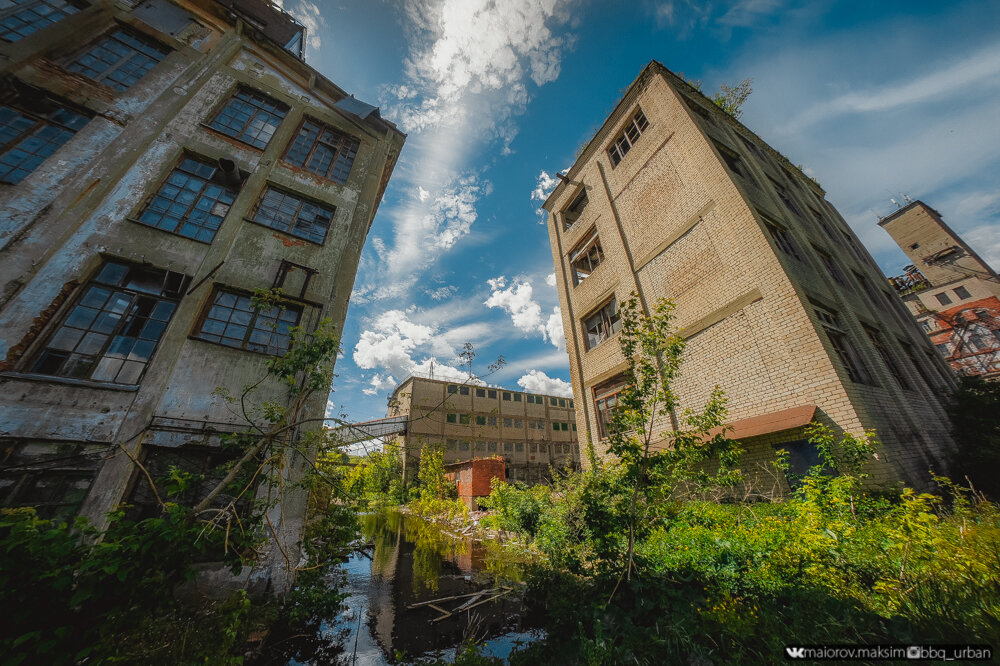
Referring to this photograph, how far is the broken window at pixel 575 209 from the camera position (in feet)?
48.3

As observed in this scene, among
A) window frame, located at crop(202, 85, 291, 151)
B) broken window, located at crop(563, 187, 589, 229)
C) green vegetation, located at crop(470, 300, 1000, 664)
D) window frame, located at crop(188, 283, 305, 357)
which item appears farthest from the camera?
broken window, located at crop(563, 187, 589, 229)

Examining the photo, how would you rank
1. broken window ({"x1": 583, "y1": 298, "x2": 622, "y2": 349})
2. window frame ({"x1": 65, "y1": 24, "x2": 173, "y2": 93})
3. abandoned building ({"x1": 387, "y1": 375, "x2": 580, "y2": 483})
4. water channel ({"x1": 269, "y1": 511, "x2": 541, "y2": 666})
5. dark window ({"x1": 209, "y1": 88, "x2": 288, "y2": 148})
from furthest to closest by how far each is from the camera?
abandoned building ({"x1": 387, "y1": 375, "x2": 580, "y2": 483})
broken window ({"x1": 583, "y1": 298, "x2": 622, "y2": 349})
dark window ({"x1": 209, "y1": 88, "x2": 288, "y2": 148})
window frame ({"x1": 65, "y1": 24, "x2": 173, "y2": 93})
water channel ({"x1": 269, "y1": 511, "x2": 541, "y2": 666})

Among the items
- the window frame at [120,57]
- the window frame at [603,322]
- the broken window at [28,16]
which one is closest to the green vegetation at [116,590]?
the window frame at [120,57]

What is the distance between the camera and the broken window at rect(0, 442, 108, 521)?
416 cm

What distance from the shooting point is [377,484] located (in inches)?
992

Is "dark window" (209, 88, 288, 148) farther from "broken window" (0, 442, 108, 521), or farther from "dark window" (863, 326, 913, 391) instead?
"dark window" (863, 326, 913, 391)

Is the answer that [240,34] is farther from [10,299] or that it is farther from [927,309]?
[927,309]

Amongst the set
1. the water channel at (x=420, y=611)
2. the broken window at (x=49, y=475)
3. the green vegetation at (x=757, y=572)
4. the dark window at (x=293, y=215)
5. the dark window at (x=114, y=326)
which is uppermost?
the dark window at (x=293, y=215)

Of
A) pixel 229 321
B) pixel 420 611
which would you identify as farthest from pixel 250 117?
pixel 420 611

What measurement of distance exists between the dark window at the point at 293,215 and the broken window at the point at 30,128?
326 centimetres

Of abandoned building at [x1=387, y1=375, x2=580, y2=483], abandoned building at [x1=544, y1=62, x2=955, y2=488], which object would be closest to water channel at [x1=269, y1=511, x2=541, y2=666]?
abandoned building at [x1=544, y1=62, x2=955, y2=488]

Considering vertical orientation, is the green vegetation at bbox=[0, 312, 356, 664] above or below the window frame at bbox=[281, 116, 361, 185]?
below

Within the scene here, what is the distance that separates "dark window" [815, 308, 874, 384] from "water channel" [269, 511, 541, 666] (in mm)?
8275

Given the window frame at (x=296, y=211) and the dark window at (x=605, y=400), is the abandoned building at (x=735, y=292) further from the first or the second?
the window frame at (x=296, y=211)
